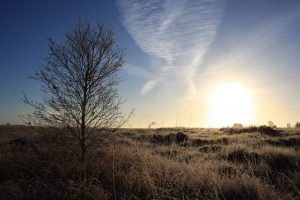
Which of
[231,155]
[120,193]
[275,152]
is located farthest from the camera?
[231,155]

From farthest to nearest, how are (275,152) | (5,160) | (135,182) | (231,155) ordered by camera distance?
(231,155), (275,152), (5,160), (135,182)

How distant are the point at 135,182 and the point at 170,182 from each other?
69cm

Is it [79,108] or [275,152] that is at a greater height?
[79,108]

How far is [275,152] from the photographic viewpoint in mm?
11062

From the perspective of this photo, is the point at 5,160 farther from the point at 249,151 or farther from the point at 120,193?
the point at 249,151

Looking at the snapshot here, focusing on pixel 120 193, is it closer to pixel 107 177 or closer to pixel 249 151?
pixel 107 177

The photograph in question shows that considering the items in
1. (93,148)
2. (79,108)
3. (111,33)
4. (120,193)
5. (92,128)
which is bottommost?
(120,193)

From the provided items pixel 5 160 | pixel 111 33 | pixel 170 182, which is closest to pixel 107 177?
pixel 170 182

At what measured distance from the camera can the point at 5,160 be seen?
7.80m

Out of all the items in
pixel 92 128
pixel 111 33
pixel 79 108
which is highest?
pixel 111 33

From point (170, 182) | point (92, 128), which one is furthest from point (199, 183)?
point (92, 128)

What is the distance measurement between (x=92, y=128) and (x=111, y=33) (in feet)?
8.44

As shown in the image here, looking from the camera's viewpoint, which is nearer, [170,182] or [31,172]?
[170,182]

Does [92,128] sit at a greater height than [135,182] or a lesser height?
greater
